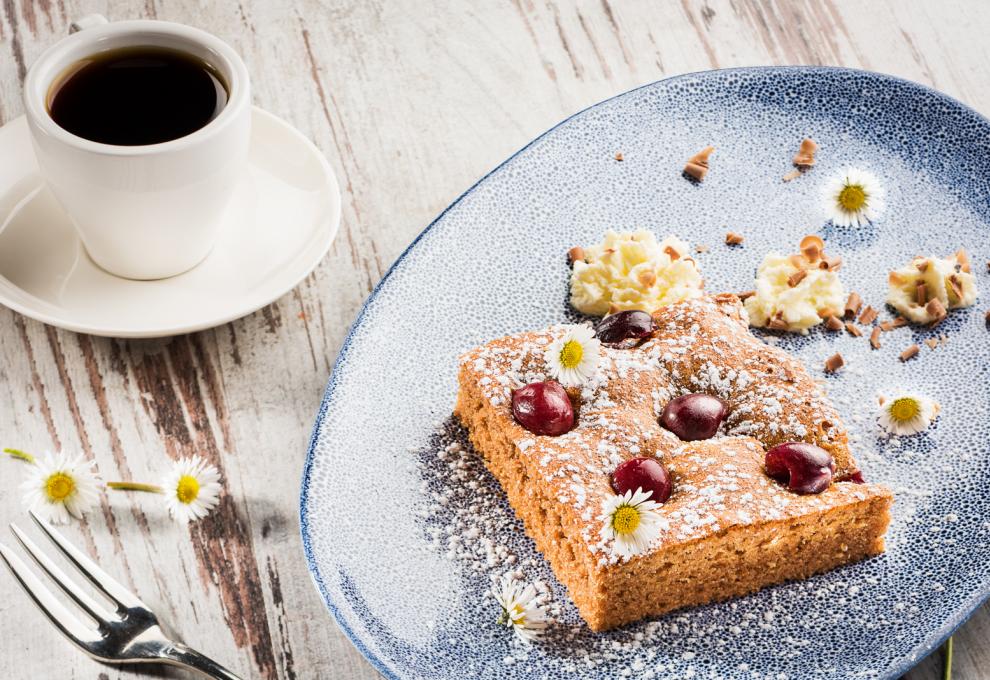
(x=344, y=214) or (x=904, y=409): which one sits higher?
(x=344, y=214)

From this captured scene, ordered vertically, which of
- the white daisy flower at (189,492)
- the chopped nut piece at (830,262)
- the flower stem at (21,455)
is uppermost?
the flower stem at (21,455)

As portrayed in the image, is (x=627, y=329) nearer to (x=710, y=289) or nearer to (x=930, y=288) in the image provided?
(x=710, y=289)

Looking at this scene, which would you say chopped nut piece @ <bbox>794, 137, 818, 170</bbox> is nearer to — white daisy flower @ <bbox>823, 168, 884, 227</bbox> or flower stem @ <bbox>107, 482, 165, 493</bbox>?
white daisy flower @ <bbox>823, 168, 884, 227</bbox>

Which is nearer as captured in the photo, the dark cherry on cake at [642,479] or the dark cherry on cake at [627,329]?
the dark cherry on cake at [642,479]

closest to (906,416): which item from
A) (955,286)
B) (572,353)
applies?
(955,286)

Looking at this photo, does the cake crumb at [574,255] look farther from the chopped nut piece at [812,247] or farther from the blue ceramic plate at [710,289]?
the chopped nut piece at [812,247]

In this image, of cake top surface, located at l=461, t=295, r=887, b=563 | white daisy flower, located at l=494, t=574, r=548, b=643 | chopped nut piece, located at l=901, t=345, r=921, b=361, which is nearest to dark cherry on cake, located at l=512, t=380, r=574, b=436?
cake top surface, located at l=461, t=295, r=887, b=563

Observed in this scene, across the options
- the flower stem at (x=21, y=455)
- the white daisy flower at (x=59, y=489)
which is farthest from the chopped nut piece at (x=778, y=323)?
the flower stem at (x=21, y=455)
